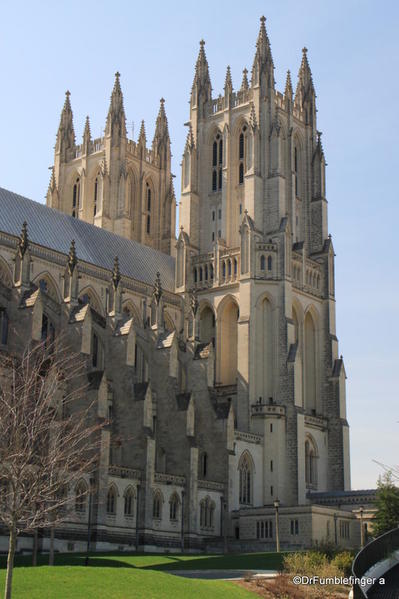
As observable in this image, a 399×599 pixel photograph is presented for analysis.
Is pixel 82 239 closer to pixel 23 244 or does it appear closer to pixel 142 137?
pixel 23 244

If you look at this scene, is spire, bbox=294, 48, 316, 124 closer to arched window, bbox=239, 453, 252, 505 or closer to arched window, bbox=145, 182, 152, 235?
arched window, bbox=145, 182, 152, 235

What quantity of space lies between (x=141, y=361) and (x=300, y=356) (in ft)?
45.6

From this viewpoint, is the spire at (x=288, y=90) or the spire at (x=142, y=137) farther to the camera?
the spire at (x=142, y=137)

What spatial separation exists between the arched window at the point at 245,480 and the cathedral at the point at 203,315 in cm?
10

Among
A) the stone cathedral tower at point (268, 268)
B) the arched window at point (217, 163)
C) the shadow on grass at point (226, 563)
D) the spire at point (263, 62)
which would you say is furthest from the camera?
the arched window at point (217, 163)

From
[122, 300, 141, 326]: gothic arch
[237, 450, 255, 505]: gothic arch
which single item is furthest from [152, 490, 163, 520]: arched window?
[122, 300, 141, 326]: gothic arch

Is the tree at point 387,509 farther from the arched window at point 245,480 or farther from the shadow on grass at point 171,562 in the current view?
the arched window at point 245,480

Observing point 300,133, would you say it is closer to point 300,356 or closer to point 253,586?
point 300,356

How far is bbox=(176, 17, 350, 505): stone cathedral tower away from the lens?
6888 centimetres

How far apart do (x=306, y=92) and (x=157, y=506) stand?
42.3 meters

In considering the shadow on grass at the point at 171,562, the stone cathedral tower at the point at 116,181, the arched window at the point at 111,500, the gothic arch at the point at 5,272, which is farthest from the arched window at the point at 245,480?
the stone cathedral tower at the point at 116,181

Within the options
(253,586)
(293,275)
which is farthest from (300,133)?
(253,586)

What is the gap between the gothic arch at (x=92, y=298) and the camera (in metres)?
67.4

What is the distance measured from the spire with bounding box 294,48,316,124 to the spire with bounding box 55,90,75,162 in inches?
876
